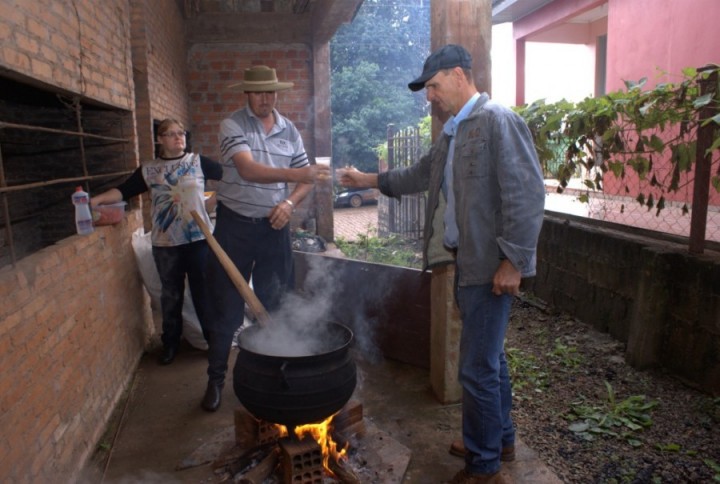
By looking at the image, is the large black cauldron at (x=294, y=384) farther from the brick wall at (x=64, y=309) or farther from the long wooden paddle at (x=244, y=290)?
the brick wall at (x=64, y=309)

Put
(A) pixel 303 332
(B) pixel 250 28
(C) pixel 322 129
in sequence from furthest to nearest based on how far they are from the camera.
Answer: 1. (C) pixel 322 129
2. (B) pixel 250 28
3. (A) pixel 303 332

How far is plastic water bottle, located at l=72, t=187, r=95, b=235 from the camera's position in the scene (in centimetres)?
355

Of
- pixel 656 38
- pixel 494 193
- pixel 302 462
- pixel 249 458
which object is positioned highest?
pixel 656 38

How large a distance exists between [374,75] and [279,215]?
20.7 meters

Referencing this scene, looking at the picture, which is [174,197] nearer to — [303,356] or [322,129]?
[303,356]

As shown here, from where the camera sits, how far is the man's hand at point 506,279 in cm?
256

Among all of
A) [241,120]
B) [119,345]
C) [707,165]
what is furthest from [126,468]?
[707,165]

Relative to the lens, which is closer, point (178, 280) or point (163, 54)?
point (178, 280)

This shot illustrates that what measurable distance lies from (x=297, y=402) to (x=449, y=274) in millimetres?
1507

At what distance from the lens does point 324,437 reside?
3104 mm

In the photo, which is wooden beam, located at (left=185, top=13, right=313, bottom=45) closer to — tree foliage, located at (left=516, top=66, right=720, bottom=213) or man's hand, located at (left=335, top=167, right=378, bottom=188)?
tree foliage, located at (left=516, top=66, right=720, bottom=213)

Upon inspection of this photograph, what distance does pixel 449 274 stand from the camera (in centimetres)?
375

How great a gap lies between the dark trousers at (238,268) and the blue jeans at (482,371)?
5.16ft

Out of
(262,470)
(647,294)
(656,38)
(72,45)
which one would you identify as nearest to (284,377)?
(262,470)
